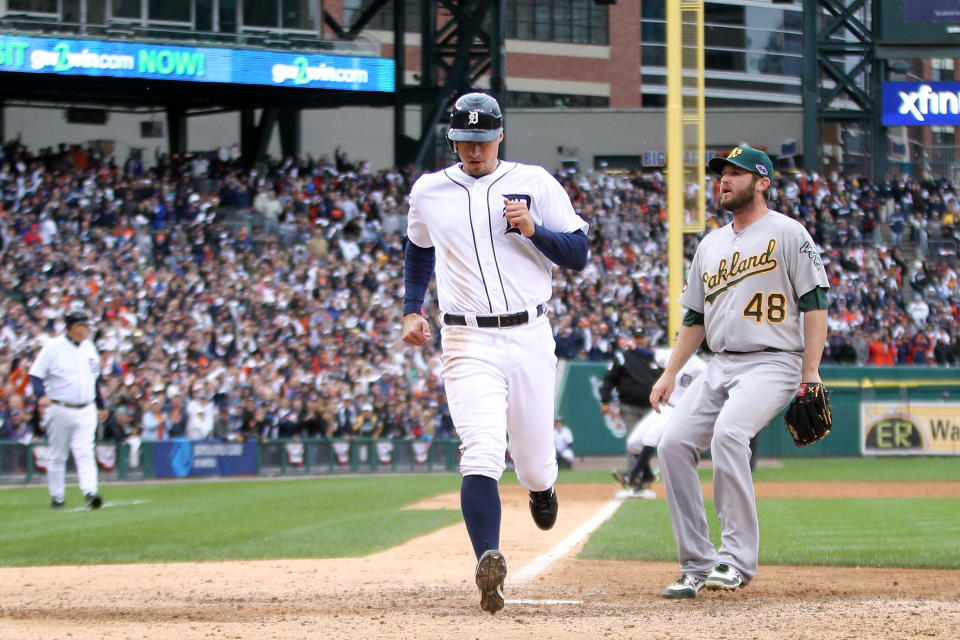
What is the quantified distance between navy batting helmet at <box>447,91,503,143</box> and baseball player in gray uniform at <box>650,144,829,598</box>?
49.0 inches

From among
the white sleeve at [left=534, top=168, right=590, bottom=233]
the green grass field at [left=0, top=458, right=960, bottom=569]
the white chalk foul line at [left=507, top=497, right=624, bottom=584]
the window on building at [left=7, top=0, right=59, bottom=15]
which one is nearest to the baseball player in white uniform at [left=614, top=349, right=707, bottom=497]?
the green grass field at [left=0, top=458, right=960, bottom=569]

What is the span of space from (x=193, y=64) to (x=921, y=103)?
18022mm

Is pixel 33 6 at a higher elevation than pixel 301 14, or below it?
below

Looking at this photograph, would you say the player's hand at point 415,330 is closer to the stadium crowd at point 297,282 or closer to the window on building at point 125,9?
the stadium crowd at point 297,282

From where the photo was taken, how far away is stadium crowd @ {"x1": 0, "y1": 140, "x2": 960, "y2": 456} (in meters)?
20.9

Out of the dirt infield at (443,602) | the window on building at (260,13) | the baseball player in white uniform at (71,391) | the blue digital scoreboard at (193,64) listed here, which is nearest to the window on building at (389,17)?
the window on building at (260,13)

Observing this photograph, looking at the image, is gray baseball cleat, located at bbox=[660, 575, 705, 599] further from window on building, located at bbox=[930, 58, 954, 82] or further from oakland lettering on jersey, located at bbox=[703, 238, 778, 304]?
window on building, located at bbox=[930, 58, 954, 82]

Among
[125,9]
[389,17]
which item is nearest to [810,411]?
[125,9]

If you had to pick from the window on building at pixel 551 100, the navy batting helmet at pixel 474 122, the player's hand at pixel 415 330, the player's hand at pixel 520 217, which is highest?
the window on building at pixel 551 100

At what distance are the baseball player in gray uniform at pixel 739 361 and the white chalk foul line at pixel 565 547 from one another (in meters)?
1.10

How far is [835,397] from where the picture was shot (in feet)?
74.6

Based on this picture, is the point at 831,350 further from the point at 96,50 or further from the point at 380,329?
the point at 96,50

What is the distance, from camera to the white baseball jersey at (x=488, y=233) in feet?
17.6

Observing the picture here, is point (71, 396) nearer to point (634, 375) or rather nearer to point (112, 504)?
point (112, 504)
